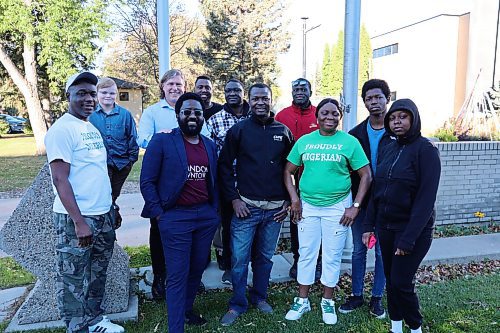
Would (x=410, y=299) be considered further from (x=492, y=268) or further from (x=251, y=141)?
(x=492, y=268)

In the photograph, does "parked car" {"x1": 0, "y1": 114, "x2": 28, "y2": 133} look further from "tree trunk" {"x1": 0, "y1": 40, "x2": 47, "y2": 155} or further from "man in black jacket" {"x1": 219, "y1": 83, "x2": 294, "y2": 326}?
"man in black jacket" {"x1": 219, "y1": 83, "x2": 294, "y2": 326}

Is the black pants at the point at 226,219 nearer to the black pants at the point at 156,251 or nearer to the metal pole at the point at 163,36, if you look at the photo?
the black pants at the point at 156,251

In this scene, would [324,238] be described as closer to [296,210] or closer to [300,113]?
[296,210]

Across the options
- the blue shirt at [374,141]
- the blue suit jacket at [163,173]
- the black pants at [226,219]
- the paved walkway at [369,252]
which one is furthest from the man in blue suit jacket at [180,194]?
the blue shirt at [374,141]

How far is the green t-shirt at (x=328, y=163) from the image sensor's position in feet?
11.4

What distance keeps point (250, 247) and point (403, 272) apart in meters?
1.33

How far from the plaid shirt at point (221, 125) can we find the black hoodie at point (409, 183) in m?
1.57

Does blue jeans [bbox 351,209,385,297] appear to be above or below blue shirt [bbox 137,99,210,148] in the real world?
below

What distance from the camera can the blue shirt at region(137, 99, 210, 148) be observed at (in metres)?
3.77

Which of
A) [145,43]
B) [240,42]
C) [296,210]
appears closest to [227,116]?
[296,210]

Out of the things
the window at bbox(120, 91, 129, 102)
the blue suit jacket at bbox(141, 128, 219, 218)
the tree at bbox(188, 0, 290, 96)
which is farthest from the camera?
the window at bbox(120, 91, 129, 102)

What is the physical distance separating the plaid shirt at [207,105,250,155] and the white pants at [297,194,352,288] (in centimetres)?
106

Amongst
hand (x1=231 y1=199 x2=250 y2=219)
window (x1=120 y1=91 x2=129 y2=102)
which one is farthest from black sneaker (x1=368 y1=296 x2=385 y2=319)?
window (x1=120 y1=91 x2=129 y2=102)

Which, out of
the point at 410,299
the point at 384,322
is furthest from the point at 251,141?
the point at 384,322
